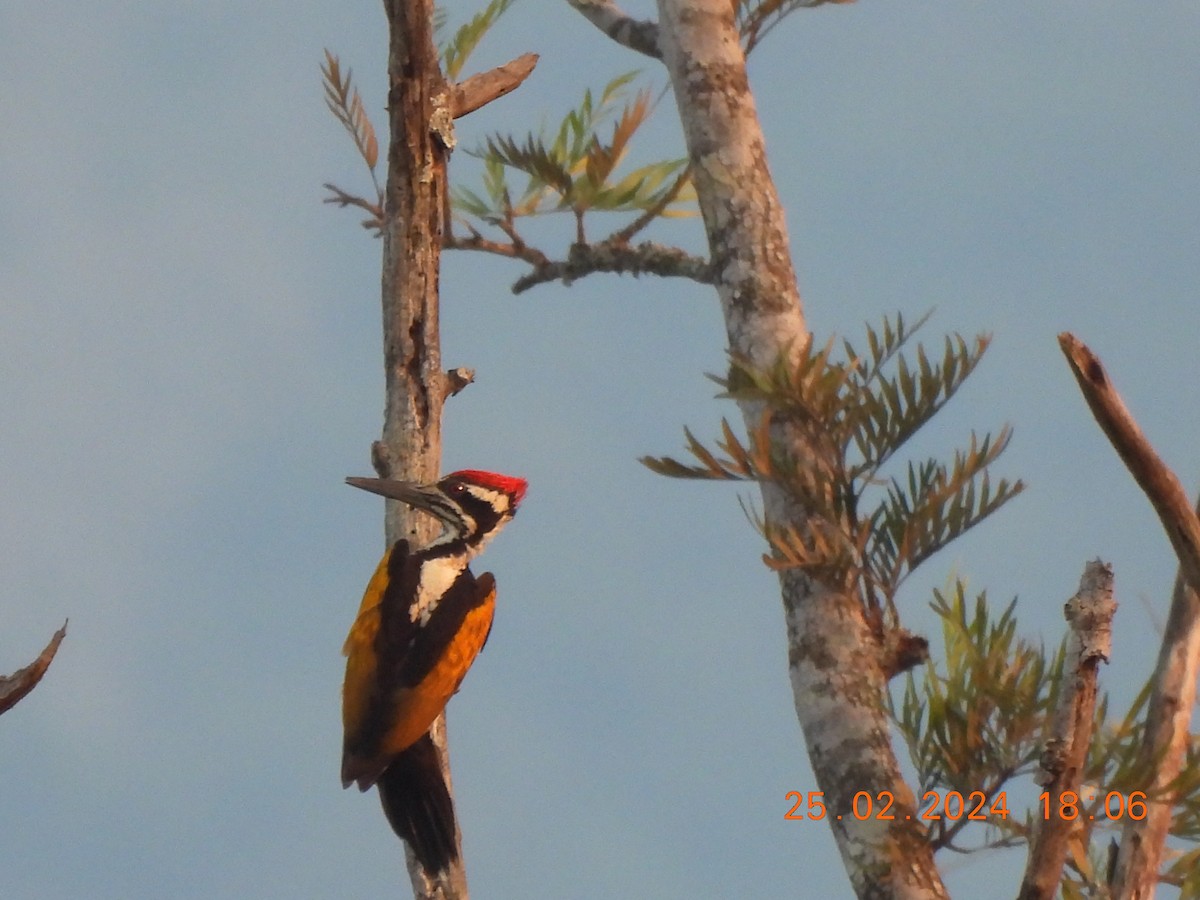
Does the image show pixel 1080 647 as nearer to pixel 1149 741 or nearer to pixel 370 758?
pixel 1149 741

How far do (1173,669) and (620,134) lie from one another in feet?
7.56

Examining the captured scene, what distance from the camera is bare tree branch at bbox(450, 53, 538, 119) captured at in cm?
429

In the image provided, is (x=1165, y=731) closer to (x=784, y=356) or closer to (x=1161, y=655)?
(x=1161, y=655)

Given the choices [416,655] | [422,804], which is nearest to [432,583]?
[416,655]

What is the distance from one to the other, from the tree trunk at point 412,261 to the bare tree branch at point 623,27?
1058mm

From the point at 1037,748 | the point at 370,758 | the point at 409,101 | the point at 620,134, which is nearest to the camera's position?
the point at 1037,748

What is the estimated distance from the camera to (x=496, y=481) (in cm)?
423

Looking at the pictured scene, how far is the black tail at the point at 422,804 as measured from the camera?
12.6 feet

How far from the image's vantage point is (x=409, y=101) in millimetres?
4141

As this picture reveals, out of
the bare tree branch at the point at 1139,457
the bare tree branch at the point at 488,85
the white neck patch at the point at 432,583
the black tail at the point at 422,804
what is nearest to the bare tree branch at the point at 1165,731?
the bare tree branch at the point at 1139,457

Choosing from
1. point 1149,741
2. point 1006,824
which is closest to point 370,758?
point 1006,824

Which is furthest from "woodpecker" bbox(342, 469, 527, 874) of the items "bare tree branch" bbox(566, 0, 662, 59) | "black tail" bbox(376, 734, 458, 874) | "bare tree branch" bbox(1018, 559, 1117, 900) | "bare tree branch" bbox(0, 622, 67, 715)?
"bare tree branch" bbox(566, 0, 662, 59)

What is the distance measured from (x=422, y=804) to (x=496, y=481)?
87 cm

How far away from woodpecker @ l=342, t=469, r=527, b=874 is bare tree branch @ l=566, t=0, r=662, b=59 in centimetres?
170
